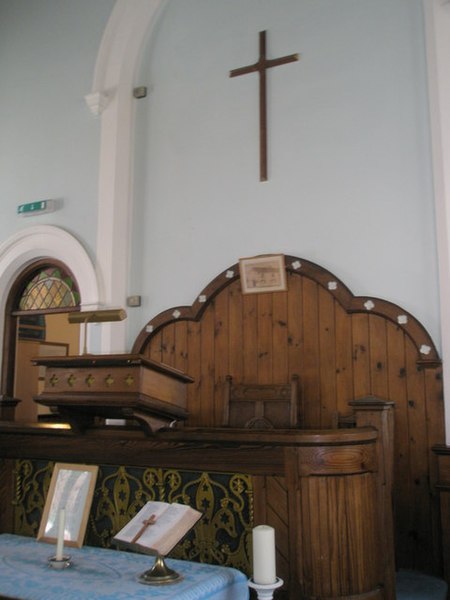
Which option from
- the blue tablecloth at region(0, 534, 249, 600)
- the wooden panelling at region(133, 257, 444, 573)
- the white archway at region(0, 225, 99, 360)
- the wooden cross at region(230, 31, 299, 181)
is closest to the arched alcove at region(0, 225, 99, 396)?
the white archway at region(0, 225, 99, 360)

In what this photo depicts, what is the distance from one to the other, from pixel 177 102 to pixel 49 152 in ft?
4.31

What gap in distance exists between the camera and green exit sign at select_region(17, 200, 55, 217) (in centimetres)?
553

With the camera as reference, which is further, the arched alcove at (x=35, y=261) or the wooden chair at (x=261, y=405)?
the arched alcove at (x=35, y=261)

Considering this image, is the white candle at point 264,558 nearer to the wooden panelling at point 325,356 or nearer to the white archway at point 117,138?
the wooden panelling at point 325,356

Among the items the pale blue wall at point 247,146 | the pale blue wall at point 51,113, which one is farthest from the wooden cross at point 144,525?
the pale blue wall at point 51,113

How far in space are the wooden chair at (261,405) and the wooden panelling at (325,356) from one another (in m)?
0.14

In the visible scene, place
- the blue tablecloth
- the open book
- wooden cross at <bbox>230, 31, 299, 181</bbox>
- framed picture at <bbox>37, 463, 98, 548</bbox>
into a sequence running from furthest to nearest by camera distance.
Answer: wooden cross at <bbox>230, 31, 299, 181</bbox> < framed picture at <bbox>37, 463, 98, 548</bbox> < the open book < the blue tablecloth

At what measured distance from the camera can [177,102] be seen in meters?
5.16

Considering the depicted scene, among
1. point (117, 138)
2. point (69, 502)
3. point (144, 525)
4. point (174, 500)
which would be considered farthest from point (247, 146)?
point (144, 525)

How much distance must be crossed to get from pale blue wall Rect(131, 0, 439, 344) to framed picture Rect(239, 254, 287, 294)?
11 centimetres

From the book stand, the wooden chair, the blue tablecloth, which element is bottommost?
the blue tablecloth

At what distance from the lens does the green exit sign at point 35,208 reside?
18.1 feet

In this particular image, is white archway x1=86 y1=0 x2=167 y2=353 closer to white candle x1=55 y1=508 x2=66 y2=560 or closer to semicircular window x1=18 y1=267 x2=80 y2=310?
semicircular window x1=18 y1=267 x2=80 y2=310

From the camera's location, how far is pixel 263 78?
4.74 m
